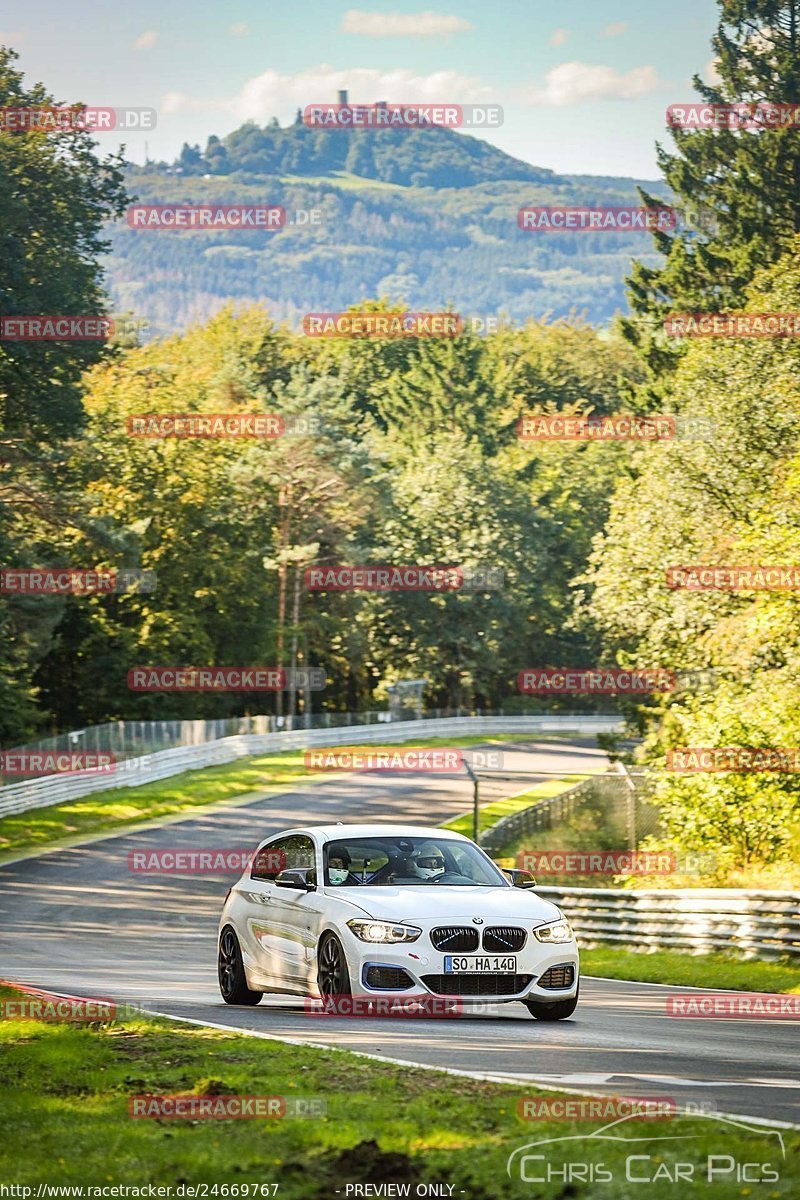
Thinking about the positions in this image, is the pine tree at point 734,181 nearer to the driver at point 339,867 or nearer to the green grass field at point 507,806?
the green grass field at point 507,806

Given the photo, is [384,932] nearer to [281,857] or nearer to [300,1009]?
[300,1009]

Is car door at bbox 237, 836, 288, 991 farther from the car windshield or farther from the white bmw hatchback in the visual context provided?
the car windshield

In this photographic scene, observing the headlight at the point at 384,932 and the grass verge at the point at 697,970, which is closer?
the headlight at the point at 384,932

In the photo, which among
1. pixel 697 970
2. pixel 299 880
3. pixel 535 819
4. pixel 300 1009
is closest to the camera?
pixel 299 880

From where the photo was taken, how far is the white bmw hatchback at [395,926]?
1245 cm

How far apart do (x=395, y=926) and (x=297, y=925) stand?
1.27 m

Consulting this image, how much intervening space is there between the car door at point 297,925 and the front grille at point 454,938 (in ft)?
3.43

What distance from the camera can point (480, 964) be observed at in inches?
493

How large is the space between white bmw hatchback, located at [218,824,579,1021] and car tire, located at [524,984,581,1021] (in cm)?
1

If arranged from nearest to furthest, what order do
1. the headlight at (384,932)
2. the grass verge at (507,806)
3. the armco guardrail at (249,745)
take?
1. the headlight at (384,932)
2. the grass verge at (507,806)
3. the armco guardrail at (249,745)

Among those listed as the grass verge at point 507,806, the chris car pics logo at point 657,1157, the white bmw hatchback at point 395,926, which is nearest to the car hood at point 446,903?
the white bmw hatchback at point 395,926

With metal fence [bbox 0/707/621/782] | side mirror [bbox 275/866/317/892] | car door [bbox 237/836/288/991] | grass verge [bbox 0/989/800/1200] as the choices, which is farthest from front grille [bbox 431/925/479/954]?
metal fence [bbox 0/707/621/782]

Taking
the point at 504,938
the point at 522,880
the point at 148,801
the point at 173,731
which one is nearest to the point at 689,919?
the point at 522,880

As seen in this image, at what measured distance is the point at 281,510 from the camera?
77.9 m
